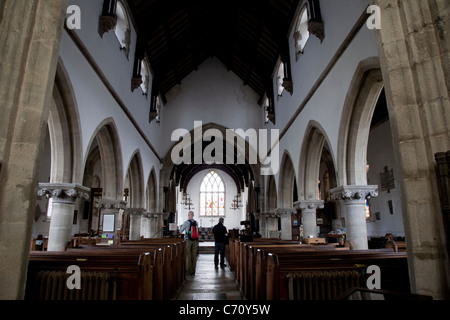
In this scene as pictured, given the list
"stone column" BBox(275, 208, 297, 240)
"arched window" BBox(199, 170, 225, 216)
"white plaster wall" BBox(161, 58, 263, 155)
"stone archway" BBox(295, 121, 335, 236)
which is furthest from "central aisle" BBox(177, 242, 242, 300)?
"arched window" BBox(199, 170, 225, 216)

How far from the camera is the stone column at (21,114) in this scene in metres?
2.09

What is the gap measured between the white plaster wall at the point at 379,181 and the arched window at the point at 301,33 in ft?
14.7

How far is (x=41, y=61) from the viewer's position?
2.38 meters

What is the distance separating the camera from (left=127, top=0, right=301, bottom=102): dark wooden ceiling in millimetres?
10016

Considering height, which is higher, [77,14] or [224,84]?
[224,84]

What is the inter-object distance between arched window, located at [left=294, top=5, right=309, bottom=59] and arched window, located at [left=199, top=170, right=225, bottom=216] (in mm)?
19593

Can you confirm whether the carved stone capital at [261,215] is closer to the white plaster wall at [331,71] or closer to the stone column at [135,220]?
the white plaster wall at [331,71]

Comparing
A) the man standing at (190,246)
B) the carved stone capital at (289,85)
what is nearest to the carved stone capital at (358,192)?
the man standing at (190,246)

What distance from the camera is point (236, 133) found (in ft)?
48.5

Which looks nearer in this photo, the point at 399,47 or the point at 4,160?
the point at 4,160

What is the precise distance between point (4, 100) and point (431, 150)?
9.94 feet

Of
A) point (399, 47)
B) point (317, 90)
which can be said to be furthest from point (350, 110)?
point (399, 47)

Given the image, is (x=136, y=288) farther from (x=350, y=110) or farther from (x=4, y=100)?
(x=350, y=110)

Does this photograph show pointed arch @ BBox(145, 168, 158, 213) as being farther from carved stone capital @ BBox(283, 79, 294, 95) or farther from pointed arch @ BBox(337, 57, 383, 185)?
pointed arch @ BBox(337, 57, 383, 185)
